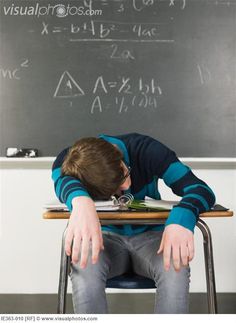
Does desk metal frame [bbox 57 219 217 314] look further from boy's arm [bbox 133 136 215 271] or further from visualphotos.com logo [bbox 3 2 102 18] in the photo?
visualphotos.com logo [bbox 3 2 102 18]

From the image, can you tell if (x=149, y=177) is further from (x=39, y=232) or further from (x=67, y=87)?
(x=39, y=232)

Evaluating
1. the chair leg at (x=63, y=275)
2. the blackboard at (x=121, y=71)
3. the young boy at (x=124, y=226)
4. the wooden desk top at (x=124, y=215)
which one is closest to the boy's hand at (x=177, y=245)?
the young boy at (x=124, y=226)

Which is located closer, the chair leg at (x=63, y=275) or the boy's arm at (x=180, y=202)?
the boy's arm at (x=180, y=202)

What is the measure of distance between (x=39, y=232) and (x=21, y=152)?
495 millimetres

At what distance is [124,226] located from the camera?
1.93 m

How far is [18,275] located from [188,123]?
1.35 metres

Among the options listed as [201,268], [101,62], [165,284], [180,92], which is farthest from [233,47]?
[165,284]

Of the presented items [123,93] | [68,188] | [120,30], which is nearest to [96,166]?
[68,188]

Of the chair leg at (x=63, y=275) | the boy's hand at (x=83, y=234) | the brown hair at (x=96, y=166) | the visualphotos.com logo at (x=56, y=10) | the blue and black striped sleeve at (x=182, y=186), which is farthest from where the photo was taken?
the visualphotos.com logo at (x=56, y=10)

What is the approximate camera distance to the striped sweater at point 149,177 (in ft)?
5.51

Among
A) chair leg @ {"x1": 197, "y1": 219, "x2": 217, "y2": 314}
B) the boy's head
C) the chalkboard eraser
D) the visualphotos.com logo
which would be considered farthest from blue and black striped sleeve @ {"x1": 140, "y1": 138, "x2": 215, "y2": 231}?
the visualphotos.com logo

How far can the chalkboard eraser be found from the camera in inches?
116

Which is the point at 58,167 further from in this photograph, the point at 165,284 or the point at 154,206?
the point at 165,284

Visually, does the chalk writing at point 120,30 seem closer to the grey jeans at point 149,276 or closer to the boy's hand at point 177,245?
the grey jeans at point 149,276
